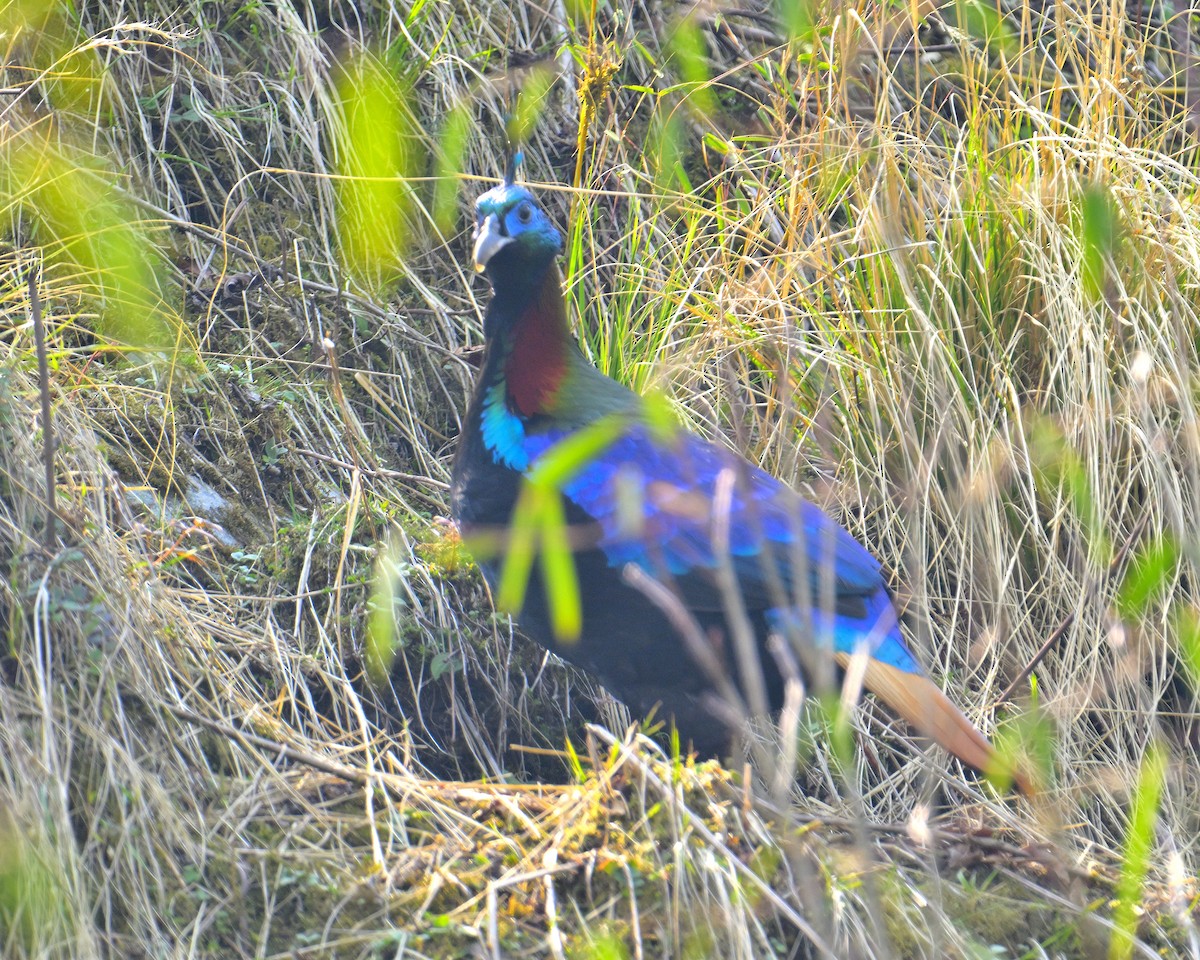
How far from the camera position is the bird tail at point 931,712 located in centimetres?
246

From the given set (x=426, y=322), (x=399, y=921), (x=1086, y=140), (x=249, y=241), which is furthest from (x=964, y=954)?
(x=249, y=241)

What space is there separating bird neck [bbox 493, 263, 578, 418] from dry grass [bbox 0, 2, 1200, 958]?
368 millimetres

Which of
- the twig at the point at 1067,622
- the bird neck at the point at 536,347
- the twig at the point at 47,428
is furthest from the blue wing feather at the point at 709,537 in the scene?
the twig at the point at 47,428

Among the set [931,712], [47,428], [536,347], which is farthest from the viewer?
[536,347]

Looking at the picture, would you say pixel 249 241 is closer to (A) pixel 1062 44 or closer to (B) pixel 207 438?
(B) pixel 207 438

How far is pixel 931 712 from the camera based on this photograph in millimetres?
2506

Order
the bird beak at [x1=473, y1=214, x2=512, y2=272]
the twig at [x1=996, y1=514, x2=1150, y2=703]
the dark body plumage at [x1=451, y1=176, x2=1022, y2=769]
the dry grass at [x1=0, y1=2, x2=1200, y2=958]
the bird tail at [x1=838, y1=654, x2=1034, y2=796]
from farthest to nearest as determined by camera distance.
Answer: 1. the bird beak at [x1=473, y1=214, x2=512, y2=272]
2. the twig at [x1=996, y1=514, x2=1150, y2=703]
3. the dark body plumage at [x1=451, y1=176, x2=1022, y2=769]
4. the bird tail at [x1=838, y1=654, x2=1034, y2=796]
5. the dry grass at [x1=0, y1=2, x2=1200, y2=958]

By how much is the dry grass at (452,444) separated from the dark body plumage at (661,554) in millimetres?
174

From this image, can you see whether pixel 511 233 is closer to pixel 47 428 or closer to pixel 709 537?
pixel 709 537

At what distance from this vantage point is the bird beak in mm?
2805

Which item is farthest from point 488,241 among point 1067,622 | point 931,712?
point 1067,622

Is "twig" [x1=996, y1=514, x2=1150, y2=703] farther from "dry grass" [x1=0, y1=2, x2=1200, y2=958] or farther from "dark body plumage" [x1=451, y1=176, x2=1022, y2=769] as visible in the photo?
"dark body plumage" [x1=451, y1=176, x2=1022, y2=769]

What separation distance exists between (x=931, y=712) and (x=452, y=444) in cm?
159

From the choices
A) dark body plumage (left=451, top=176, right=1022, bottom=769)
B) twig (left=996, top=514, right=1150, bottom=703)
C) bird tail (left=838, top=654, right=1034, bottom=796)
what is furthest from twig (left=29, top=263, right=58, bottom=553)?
twig (left=996, top=514, right=1150, bottom=703)
